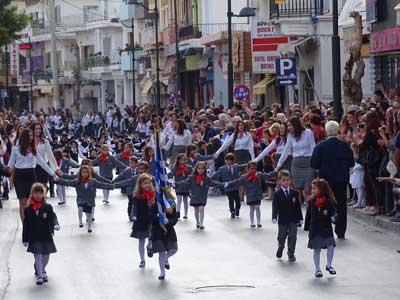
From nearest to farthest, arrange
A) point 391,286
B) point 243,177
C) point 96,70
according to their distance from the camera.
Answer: point 391,286, point 243,177, point 96,70

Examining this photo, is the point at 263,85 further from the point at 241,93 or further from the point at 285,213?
the point at 285,213

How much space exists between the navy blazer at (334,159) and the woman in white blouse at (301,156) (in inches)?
84.6

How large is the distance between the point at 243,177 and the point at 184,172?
6.03 ft

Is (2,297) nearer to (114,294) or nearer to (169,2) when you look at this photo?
(114,294)

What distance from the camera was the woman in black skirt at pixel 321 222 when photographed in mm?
15992

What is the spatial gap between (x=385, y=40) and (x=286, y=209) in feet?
52.5

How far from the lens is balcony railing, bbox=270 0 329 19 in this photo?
43.4 metres

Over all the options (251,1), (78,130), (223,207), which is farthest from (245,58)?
(223,207)

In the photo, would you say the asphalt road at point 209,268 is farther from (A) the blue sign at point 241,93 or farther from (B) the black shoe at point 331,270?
(A) the blue sign at point 241,93

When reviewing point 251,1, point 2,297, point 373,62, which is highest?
point 251,1

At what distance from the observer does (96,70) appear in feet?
300

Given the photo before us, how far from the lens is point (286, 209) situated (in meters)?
17.5

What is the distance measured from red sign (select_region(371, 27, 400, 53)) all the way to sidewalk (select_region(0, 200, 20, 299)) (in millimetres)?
10056

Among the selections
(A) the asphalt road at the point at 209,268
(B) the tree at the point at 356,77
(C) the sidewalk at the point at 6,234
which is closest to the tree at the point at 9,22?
(C) the sidewalk at the point at 6,234
